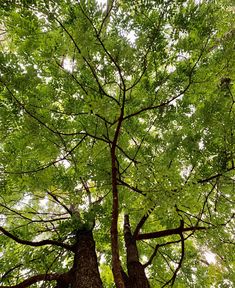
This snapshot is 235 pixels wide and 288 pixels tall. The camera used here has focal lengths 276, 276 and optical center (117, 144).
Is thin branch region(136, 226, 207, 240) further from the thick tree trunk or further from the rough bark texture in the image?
the thick tree trunk

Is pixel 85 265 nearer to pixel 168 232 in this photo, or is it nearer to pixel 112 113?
pixel 168 232

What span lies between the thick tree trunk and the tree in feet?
0.04

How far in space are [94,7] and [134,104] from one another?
972mm

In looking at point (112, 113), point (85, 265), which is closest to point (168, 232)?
point (85, 265)

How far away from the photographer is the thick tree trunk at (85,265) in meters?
2.62

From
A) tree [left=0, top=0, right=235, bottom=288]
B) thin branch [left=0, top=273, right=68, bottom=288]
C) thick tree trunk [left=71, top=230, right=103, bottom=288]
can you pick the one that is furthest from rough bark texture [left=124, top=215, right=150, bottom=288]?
thin branch [left=0, top=273, right=68, bottom=288]

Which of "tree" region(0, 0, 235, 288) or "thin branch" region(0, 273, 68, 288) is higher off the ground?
"tree" region(0, 0, 235, 288)

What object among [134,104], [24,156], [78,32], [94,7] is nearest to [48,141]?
[24,156]

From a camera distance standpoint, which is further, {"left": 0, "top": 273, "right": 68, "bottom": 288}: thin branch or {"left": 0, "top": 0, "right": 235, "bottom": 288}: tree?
{"left": 0, "top": 273, "right": 68, "bottom": 288}: thin branch

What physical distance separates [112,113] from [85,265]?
1616mm

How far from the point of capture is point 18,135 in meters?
2.66

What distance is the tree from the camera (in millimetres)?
2107

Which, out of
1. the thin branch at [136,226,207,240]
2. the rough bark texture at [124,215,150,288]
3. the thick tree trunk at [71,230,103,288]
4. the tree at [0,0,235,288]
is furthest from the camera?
the thin branch at [136,226,207,240]

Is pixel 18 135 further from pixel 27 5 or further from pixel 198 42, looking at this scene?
pixel 198 42
